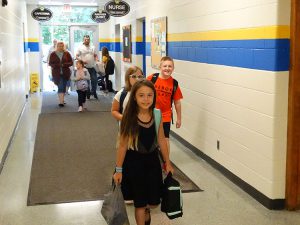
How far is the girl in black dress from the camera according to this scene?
10.2 ft

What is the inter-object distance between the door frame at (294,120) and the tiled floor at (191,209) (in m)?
0.19

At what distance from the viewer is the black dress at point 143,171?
3.12 meters

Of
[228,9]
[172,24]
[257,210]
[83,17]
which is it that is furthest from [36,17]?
[257,210]

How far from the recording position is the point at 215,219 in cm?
388

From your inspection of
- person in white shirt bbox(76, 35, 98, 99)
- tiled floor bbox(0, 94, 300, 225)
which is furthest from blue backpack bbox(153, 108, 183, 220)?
person in white shirt bbox(76, 35, 98, 99)

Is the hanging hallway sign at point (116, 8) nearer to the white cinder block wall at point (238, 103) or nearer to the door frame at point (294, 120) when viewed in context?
the white cinder block wall at point (238, 103)

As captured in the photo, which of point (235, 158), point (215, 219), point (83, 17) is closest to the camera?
point (215, 219)

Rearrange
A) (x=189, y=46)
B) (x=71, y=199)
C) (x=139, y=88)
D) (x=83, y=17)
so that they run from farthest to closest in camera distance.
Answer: (x=83, y=17), (x=189, y=46), (x=71, y=199), (x=139, y=88)

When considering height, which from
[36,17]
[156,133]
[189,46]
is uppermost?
[36,17]

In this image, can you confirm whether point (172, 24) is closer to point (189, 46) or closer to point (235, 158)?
point (189, 46)

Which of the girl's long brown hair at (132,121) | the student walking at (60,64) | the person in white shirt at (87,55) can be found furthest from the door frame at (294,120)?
the person in white shirt at (87,55)

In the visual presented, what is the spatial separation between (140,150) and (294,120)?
5.12 ft

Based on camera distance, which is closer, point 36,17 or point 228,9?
point 228,9

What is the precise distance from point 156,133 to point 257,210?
1508 millimetres
